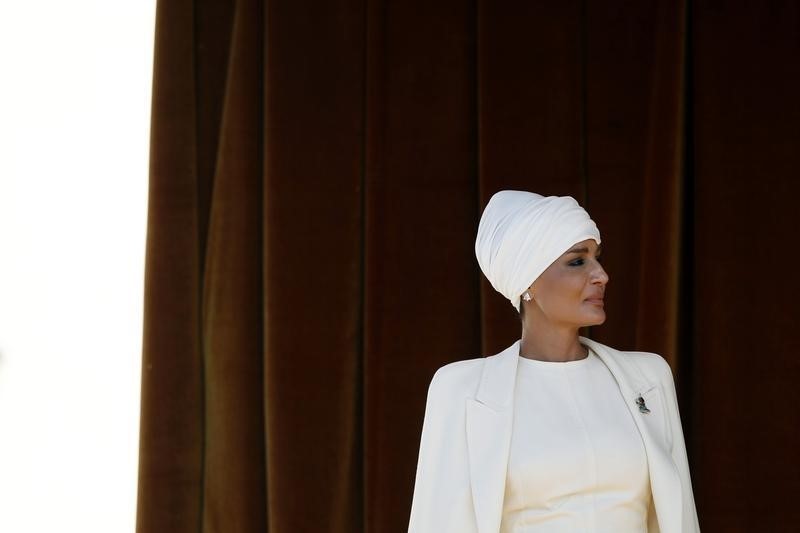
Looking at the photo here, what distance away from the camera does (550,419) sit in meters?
2.34

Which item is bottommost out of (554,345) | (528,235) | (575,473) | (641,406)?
(575,473)

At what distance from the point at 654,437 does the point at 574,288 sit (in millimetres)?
330

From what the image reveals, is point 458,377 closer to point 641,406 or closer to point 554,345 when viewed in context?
point 554,345

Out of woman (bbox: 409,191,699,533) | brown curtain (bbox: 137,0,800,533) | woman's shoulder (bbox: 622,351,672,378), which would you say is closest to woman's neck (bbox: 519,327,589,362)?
woman (bbox: 409,191,699,533)

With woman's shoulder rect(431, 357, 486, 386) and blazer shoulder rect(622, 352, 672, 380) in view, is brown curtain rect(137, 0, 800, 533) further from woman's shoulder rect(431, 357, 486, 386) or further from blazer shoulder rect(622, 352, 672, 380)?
woman's shoulder rect(431, 357, 486, 386)

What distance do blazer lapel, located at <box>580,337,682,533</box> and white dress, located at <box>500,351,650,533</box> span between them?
0.02 meters

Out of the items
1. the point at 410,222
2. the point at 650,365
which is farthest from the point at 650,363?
the point at 410,222

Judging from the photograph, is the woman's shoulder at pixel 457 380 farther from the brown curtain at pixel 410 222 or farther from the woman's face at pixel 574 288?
the brown curtain at pixel 410 222

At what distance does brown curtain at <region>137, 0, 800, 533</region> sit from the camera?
3086 mm

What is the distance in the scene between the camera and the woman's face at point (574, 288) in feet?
7.76

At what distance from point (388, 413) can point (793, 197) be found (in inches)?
48.5

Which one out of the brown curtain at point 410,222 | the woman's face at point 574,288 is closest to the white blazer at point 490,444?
the woman's face at point 574,288

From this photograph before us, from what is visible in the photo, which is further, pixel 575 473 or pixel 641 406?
pixel 641 406

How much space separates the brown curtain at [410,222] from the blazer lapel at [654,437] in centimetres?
71
